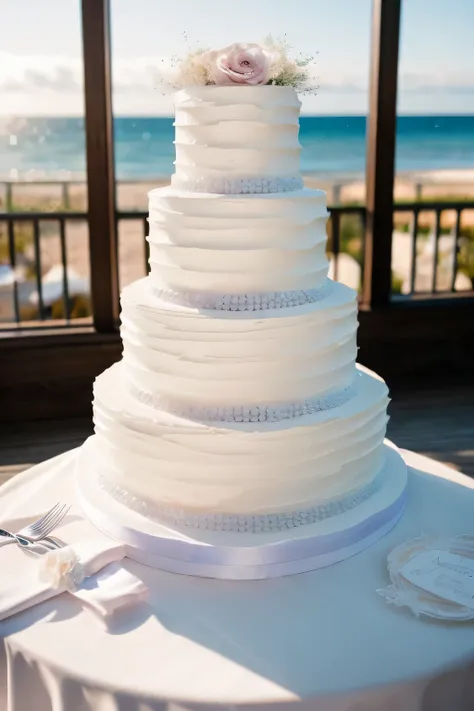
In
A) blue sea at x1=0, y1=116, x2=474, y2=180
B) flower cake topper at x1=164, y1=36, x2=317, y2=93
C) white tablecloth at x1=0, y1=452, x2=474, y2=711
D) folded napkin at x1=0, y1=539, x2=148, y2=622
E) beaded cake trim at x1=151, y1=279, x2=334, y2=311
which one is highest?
blue sea at x1=0, y1=116, x2=474, y2=180

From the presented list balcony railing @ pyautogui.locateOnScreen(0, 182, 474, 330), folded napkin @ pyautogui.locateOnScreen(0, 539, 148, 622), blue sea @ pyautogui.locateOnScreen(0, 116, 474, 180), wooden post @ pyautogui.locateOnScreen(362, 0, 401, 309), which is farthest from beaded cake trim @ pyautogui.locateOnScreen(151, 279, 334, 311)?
blue sea @ pyautogui.locateOnScreen(0, 116, 474, 180)

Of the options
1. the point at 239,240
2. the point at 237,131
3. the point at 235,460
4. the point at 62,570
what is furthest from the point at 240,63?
the point at 62,570

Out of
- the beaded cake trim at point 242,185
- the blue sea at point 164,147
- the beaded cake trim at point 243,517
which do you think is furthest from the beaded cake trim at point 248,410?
the blue sea at point 164,147

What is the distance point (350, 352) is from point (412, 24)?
26840 millimetres

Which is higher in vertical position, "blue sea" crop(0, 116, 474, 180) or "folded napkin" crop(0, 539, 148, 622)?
"blue sea" crop(0, 116, 474, 180)

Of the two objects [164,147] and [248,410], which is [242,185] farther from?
[164,147]

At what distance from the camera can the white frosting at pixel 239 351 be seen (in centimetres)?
163

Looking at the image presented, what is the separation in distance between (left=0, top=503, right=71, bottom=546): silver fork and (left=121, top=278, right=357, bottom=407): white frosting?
0.38 meters

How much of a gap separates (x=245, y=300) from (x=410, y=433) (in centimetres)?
231

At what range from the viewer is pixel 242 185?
1690 mm

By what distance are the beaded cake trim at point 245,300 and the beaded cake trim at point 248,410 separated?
23cm

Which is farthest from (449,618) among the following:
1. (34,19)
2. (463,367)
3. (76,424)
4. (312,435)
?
(34,19)

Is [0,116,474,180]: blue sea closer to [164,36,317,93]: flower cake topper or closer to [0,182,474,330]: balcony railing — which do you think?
[0,182,474,330]: balcony railing

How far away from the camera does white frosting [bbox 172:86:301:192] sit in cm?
166
